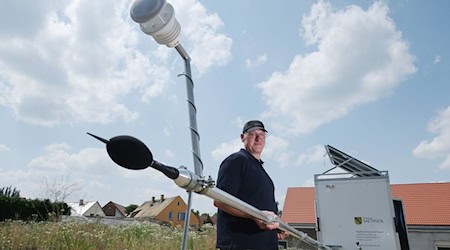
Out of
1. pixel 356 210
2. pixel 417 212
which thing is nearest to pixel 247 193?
pixel 356 210

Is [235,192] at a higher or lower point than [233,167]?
lower

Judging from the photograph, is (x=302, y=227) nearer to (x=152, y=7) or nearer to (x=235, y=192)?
(x=235, y=192)

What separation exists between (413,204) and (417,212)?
62 centimetres

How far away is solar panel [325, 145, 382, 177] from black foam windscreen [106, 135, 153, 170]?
301 inches

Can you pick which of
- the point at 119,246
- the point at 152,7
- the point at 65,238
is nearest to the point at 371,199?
the point at 119,246

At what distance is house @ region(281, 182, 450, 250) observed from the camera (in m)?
12.2

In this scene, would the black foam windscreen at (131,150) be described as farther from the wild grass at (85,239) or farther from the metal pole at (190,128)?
the wild grass at (85,239)

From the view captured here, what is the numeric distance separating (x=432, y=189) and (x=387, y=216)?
31.2 feet

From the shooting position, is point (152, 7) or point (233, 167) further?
point (233, 167)

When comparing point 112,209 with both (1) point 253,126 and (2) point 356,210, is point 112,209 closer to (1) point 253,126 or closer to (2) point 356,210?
(2) point 356,210

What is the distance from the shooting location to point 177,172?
0.89 meters

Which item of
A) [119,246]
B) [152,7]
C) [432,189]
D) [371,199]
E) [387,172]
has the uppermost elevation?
[432,189]

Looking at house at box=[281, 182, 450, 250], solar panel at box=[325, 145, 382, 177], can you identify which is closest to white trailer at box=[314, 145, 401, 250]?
solar panel at box=[325, 145, 382, 177]

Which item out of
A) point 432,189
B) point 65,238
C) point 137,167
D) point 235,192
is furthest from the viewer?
point 432,189
